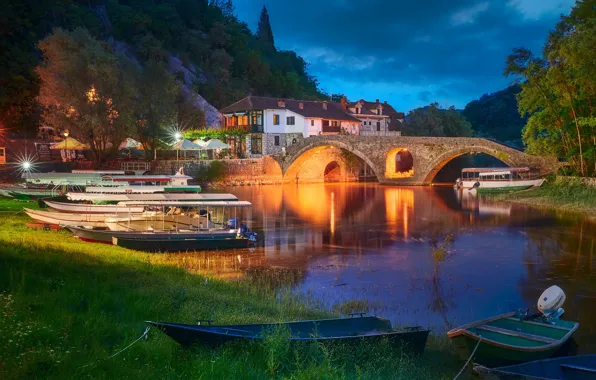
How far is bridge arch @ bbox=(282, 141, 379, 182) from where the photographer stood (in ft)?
165

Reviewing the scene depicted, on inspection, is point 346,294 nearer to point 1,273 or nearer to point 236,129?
point 1,273

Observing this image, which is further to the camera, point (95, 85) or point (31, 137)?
point (31, 137)

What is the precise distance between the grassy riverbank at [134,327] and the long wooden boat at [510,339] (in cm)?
44

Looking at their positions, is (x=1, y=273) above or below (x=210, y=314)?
above

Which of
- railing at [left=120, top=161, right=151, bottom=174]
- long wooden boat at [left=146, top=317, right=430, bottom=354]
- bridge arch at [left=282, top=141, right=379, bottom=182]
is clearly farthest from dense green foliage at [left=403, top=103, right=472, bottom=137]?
long wooden boat at [left=146, top=317, right=430, bottom=354]

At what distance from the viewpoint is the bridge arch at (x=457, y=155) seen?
40.4m

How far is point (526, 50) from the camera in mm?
34125

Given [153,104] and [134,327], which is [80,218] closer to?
[134,327]

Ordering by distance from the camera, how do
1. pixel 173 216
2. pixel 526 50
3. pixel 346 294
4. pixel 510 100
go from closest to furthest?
pixel 346 294
pixel 173 216
pixel 526 50
pixel 510 100

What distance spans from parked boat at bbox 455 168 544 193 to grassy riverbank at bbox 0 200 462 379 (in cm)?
3045

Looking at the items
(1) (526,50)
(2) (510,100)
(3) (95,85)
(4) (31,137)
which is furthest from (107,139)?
(2) (510,100)

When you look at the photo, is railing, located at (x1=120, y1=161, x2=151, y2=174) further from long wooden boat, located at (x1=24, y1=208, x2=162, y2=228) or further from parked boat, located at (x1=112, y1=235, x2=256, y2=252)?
parked boat, located at (x1=112, y1=235, x2=256, y2=252)

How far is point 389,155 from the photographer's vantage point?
5034cm

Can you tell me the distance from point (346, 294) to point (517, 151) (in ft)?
102
